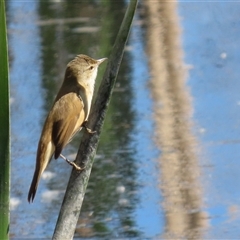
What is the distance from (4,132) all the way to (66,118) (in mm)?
1298

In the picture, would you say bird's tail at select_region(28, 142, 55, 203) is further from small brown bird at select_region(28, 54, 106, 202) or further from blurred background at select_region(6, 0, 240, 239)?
blurred background at select_region(6, 0, 240, 239)

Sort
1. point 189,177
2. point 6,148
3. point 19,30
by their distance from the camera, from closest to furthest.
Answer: point 6,148, point 189,177, point 19,30

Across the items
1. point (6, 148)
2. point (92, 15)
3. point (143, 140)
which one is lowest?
point (92, 15)

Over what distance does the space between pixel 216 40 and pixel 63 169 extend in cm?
297

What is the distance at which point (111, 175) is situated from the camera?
622cm

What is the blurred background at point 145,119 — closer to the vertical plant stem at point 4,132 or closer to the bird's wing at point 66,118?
the bird's wing at point 66,118

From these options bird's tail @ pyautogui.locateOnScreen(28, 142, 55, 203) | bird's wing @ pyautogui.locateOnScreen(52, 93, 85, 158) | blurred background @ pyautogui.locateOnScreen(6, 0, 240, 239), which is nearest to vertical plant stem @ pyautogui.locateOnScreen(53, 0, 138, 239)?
bird's tail @ pyautogui.locateOnScreen(28, 142, 55, 203)

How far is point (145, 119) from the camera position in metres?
7.15

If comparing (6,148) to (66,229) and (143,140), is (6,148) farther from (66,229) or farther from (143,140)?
(143,140)

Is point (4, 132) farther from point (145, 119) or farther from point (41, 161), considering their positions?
point (145, 119)

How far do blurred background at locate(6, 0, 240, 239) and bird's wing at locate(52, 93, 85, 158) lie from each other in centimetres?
102

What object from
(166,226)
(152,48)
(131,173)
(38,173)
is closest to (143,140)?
(131,173)

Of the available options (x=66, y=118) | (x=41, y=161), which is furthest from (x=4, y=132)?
(x=66, y=118)

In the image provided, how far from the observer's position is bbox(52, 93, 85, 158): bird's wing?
418 cm
